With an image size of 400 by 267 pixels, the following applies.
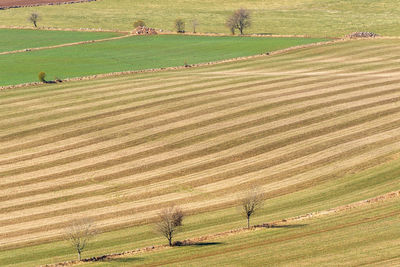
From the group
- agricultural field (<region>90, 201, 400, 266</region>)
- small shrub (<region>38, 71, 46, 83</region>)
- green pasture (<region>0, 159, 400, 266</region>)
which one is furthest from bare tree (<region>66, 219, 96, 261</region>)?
small shrub (<region>38, 71, 46, 83</region>)

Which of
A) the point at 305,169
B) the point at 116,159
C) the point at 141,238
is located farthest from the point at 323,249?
the point at 116,159

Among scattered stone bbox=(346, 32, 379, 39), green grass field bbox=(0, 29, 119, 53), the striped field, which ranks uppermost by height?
green grass field bbox=(0, 29, 119, 53)

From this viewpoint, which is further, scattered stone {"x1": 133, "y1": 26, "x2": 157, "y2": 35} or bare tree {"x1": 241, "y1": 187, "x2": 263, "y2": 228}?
scattered stone {"x1": 133, "y1": 26, "x2": 157, "y2": 35}

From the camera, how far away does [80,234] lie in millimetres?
49062

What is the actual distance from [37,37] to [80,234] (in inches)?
3842

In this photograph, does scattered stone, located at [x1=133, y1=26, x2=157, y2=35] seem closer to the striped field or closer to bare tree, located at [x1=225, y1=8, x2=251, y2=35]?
bare tree, located at [x1=225, y1=8, x2=251, y2=35]

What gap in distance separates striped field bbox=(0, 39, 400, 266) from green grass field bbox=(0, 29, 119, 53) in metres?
38.7

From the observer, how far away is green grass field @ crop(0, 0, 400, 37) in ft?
479

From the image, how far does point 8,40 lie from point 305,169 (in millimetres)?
90857

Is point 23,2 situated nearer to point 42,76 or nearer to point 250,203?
point 42,76

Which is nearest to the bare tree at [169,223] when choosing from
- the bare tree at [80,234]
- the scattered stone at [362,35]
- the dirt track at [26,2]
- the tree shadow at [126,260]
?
the tree shadow at [126,260]

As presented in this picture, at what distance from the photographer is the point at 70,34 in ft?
468

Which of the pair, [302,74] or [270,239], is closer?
[270,239]

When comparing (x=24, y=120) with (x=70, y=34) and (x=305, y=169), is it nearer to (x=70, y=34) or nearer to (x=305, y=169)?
(x=305, y=169)
